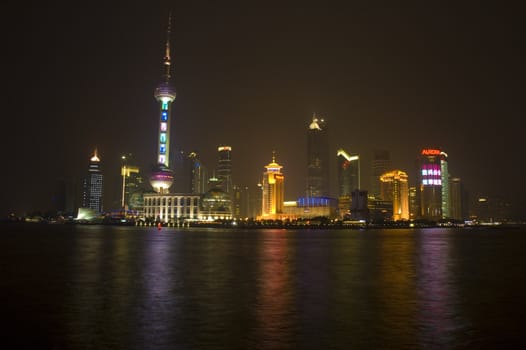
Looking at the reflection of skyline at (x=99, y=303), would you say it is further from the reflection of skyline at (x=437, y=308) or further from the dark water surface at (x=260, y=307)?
the reflection of skyline at (x=437, y=308)

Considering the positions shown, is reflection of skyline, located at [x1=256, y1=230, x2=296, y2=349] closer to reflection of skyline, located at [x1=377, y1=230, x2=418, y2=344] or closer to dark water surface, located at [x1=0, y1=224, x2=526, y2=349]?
dark water surface, located at [x1=0, y1=224, x2=526, y2=349]

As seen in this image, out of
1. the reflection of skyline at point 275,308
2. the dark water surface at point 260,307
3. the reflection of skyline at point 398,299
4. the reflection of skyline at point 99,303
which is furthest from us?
the reflection of skyline at point 398,299

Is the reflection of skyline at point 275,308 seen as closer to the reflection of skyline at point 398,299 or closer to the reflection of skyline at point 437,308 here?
the reflection of skyline at point 398,299

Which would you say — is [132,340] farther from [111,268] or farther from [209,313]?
[111,268]

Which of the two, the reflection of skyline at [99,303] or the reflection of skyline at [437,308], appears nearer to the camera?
the reflection of skyline at [437,308]

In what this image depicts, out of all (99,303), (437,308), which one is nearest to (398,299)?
(437,308)

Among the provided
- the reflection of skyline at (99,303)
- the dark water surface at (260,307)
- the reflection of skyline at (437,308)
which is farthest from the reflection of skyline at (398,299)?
the reflection of skyline at (99,303)

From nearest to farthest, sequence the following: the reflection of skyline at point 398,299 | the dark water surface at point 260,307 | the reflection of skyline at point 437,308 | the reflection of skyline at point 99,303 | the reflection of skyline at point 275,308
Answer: the dark water surface at point 260,307 → the reflection of skyline at point 275,308 → the reflection of skyline at point 437,308 → the reflection of skyline at point 99,303 → the reflection of skyline at point 398,299

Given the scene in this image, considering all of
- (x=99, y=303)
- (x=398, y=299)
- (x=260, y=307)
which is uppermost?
(x=398, y=299)

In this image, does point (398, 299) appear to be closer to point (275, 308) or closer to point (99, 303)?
point (275, 308)

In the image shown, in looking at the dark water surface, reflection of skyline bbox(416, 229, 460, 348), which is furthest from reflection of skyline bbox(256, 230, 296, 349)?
reflection of skyline bbox(416, 229, 460, 348)

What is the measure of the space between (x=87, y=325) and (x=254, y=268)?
25.7 m

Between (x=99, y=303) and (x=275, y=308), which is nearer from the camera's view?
(x=275, y=308)

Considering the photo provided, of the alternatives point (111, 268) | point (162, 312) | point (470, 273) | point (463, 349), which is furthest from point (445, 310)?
point (111, 268)
